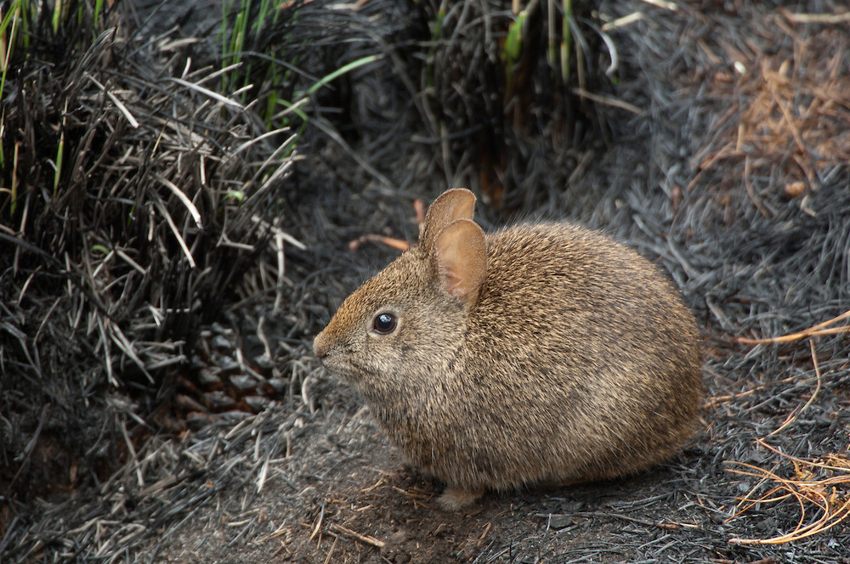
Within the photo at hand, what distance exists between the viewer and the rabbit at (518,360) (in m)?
3.24

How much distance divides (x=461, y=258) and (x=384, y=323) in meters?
0.47

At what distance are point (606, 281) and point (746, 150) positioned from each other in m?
2.24

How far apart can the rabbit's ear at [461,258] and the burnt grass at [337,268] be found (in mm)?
989

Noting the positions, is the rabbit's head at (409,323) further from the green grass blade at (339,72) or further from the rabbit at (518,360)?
the green grass blade at (339,72)

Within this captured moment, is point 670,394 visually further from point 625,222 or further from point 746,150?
point 746,150

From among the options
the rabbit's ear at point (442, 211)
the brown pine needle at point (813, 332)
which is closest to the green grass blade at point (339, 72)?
the rabbit's ear at point (442, 211)

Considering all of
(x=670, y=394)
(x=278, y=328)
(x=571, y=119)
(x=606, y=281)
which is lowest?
(x=278, y=328)

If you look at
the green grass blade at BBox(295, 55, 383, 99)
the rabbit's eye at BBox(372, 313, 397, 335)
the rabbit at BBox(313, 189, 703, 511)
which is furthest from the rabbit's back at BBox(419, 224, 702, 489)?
the green grass blade at BBox(295, 55, 383, 99)

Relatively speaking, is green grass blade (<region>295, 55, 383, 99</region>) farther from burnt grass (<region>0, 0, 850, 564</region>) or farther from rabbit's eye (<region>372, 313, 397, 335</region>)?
rabbit's eye (<region>372, 313, 397, 335</region>)

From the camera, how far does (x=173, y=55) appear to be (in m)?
4.35

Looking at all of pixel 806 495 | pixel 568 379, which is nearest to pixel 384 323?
pixel 568 379

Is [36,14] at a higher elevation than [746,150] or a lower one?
higher

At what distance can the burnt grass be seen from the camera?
338 cm

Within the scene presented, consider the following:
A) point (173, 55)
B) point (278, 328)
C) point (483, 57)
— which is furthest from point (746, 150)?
point (173, 55)
